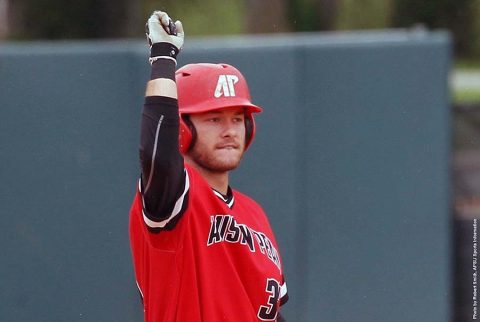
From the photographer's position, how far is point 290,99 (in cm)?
445

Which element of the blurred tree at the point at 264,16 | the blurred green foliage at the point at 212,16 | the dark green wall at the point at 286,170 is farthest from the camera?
the blurred green foliage at the point at 212,16

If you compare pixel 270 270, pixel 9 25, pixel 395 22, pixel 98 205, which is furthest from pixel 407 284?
pixel 9 25

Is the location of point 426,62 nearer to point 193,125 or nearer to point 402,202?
point 402,202

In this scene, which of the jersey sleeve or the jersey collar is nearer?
the jersey sleeve

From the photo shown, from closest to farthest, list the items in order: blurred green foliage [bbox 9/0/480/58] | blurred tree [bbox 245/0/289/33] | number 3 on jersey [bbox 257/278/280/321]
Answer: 1. number 3 on jersey [bbox 257/278/280/321]
2. blurred tree [bbox 245/0/289/33]
3. blurred green foliage [bbox 9/0/480/58]

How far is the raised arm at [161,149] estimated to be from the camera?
223cm

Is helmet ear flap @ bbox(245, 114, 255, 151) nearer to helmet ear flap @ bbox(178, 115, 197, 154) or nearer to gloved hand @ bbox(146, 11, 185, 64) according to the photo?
helmet ear flap @ bbox(178, 115, 197, 154)

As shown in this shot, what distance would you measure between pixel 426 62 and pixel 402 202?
647 millimetres

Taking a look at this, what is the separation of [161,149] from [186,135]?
0.32 m

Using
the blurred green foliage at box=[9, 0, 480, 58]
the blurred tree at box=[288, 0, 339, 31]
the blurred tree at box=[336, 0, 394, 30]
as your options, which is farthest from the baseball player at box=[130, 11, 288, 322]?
the blurred tree at box=[288, 0, 339, 31]

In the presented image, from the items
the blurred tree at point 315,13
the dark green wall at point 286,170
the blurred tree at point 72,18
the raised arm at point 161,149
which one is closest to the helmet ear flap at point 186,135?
the raised arm at point 161,149

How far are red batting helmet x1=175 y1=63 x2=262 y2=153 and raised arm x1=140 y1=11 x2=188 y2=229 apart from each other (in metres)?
0.27

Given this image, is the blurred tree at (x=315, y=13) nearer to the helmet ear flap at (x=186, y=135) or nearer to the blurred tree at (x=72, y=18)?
the blurred tree at (x=72, y=18)

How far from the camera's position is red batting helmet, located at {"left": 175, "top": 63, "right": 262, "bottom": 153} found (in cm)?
256
